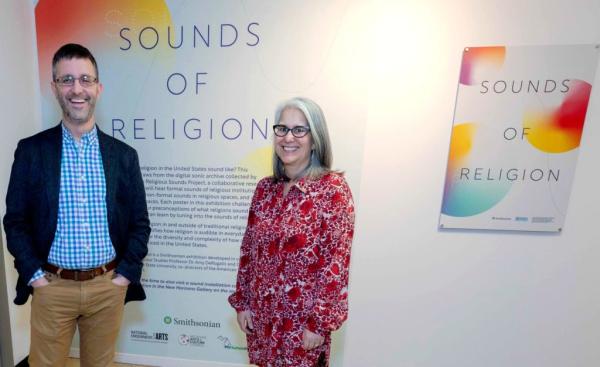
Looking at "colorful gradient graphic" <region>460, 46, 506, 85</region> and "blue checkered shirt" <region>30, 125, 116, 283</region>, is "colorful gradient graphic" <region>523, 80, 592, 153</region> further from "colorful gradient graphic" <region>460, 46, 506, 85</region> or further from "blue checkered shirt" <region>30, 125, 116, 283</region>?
"blue checkered shirt" <region>30, 125, 116, 283</region>

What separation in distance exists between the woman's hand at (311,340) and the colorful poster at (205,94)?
A: 806 millimetres

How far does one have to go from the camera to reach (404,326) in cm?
180

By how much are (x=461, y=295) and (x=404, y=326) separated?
386 millimetres

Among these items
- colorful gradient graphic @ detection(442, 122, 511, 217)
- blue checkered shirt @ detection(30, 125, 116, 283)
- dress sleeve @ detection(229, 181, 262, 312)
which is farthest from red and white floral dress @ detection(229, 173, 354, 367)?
colorful gradient graphic @ detection(442, 122, 511, 217)

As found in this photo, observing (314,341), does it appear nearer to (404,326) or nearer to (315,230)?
(315,230)

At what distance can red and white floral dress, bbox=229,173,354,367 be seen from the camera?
1079mm

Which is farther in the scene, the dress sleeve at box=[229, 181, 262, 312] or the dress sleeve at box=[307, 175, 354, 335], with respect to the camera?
the dress sleeve at box=[229, 181, 262, 312]

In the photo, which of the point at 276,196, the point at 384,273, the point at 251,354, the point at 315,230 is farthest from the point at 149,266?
the point at 384,273

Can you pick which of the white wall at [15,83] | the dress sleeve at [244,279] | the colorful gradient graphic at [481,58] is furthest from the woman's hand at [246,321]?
the colorful gradient graphic at [481,58]

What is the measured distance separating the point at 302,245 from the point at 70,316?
3.78 feet

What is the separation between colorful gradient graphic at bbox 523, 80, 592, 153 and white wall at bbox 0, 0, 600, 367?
0.08 metres

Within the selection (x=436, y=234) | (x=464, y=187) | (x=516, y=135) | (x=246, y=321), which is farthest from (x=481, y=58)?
(x=246, y=321)

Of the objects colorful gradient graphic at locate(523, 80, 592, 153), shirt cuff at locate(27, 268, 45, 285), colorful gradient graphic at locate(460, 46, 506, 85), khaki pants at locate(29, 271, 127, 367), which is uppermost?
colorful gradient graphic at locate(460, 46, 506, 85)

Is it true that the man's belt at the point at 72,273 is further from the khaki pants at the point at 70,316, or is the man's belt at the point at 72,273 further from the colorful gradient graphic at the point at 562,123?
the colorful gradient graphic at the point at 562,123
